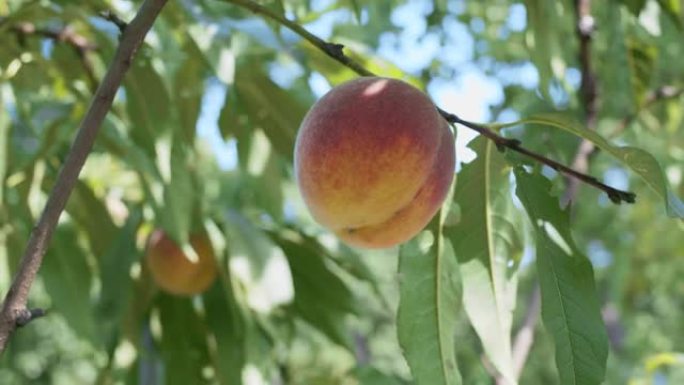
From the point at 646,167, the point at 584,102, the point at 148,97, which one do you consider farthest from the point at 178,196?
the point at 584,102

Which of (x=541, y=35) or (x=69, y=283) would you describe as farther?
(x=69, y=283)

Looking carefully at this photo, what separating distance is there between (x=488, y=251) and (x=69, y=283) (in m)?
0.94

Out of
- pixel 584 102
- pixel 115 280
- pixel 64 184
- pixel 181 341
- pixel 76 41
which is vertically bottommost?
pixel 181 341

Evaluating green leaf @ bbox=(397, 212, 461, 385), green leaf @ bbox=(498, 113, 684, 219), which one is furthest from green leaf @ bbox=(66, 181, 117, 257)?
green leaf @ bbox=(498, 113, 684, 219)

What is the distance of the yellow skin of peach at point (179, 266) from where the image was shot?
1.94 metres

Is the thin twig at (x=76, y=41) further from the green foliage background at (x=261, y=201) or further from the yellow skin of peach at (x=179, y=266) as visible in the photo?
the yellow skin of peach at (x=179, y=266)

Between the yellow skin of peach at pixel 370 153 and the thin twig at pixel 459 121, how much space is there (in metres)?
0.02

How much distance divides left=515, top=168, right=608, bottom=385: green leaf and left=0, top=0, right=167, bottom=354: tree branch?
0.43 m

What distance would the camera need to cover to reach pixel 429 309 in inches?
46.0

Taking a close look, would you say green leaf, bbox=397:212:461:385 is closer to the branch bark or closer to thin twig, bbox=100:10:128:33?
thin twig, bbox=100:10:128:33

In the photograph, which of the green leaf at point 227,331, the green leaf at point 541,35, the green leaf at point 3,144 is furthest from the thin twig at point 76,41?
the green leaf at point 541,35

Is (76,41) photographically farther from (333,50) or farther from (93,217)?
(333,50)

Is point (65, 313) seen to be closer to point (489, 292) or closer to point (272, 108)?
point (272, 108)

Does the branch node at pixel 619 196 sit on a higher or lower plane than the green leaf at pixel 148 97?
higher
